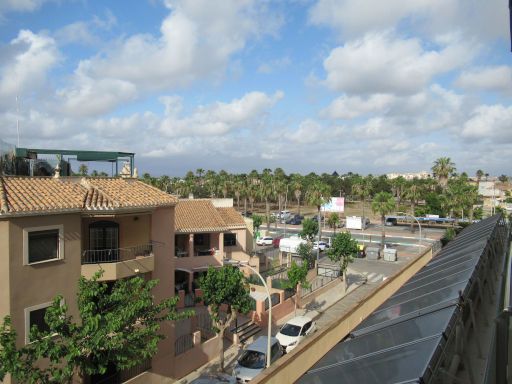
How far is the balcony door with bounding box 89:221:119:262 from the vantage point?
16328 millimetres

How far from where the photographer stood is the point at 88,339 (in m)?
9.94

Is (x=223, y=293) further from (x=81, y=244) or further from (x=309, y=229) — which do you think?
(x=309, y=229)

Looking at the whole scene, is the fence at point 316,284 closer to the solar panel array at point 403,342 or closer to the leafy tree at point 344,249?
the leafy tree at point 344,249

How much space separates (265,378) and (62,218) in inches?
419

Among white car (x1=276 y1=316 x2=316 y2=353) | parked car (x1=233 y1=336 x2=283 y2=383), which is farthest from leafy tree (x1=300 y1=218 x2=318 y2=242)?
parked car (x1=233 y1=336 x2=283 y2=383)

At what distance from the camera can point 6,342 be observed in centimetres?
878

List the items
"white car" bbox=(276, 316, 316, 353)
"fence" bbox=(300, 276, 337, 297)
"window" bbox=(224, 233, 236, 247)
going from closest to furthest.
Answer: "white car" bbox=(276, 316, 316, 353) < "fence" bbox=(300, 276, 337, 297) < "window" bbox=(224, 233, 236, 247)

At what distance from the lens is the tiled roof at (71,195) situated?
13141 mm

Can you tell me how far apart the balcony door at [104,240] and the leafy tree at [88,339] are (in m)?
4.37

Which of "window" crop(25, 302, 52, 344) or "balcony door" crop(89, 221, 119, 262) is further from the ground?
"balcony door" crop(89, 221, 119, 262)

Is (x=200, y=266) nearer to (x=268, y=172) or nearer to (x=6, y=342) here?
(x=6, y=342)

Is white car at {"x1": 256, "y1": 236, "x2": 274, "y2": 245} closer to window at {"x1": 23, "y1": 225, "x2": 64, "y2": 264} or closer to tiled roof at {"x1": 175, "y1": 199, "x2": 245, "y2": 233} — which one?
tiled roof at {"x1": 175, "y1": 199, "x2": 245, "y2": 233}

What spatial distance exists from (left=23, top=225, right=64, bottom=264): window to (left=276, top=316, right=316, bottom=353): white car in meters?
12.4

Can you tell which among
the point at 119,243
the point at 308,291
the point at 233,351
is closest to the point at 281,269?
the point at 308,291
